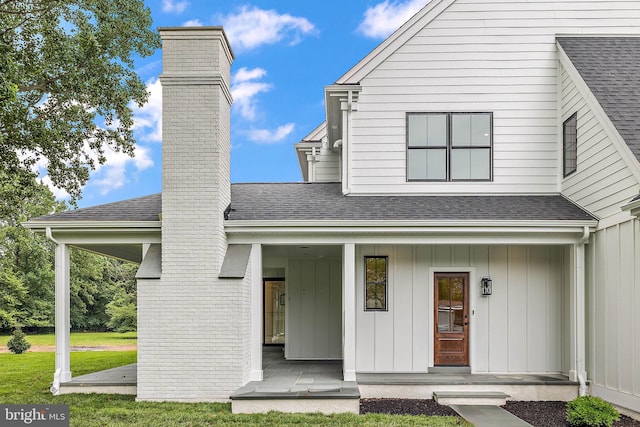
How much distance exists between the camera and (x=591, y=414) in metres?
6.81

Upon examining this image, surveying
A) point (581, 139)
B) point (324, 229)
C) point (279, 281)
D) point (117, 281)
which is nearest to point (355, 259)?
point (324, 229)

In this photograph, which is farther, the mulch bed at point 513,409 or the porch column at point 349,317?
the porch column at point 349,317

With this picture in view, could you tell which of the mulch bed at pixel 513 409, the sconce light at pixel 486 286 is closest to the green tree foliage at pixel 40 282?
the mulch bed at pixel 513 409

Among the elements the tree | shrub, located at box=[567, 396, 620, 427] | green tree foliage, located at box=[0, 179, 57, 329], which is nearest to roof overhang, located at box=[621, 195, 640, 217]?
shrub, located at box=[567, 396, 620, 427]

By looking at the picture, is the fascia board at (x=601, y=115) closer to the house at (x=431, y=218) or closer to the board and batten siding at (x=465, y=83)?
the house at (x=431, y=218)

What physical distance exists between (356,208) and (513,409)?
13.7ft

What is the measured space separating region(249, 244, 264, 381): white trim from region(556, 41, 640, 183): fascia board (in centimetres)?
598

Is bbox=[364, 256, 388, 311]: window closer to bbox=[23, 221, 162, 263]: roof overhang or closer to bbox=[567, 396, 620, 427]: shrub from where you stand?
bbox=[567, 396, 620, 427]: shrub

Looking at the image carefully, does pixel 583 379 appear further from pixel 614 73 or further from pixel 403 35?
pixel 403 35

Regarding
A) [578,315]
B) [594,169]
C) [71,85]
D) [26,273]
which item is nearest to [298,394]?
[578,315]

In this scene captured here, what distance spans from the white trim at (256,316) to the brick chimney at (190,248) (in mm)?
624

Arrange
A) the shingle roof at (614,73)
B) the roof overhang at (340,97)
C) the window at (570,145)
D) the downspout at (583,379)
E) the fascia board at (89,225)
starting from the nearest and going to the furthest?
the shingle roof at (614,73) < the downspout at (583,379) < the fascia board at (89,225) < the window at (570,145) < the roof overhang at (340,97)

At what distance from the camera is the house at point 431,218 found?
8.35 meters

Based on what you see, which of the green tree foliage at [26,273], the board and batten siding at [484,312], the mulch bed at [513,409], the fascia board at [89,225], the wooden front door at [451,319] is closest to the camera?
the mulch bed at [513,409]
